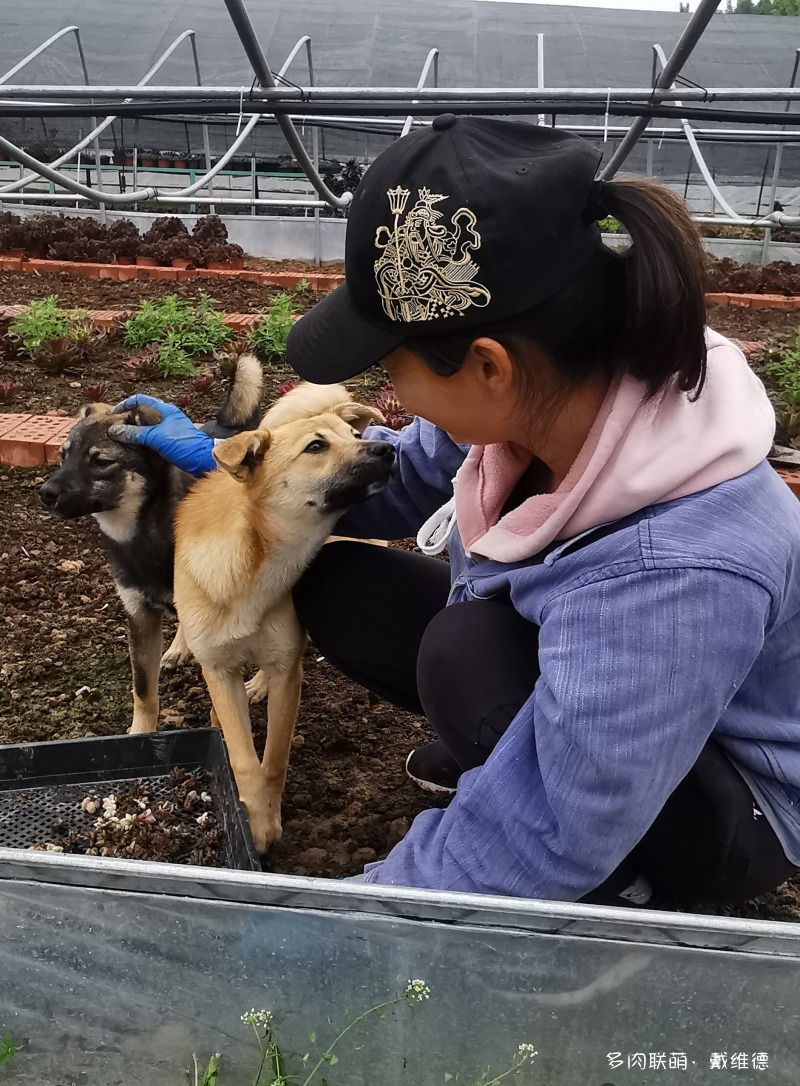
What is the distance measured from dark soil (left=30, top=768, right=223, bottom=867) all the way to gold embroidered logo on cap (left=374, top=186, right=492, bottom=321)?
1484mm

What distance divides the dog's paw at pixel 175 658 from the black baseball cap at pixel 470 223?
2.06 m

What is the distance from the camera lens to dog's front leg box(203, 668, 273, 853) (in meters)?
2.44

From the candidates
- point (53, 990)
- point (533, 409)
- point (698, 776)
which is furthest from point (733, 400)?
point (53, 990)

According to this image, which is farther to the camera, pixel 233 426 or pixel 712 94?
pixel 712 94

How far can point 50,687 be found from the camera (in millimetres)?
3033

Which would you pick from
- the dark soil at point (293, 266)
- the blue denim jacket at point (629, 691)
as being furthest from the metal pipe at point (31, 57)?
the blue denim jacket at point (629, 691)

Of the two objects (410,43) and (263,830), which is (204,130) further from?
(263,830)

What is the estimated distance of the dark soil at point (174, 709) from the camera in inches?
101

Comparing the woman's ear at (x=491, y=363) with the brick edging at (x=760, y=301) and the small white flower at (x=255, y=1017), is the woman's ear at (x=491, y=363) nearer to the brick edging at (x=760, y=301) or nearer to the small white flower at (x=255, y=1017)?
the small white flower at (x=255, y=1017)

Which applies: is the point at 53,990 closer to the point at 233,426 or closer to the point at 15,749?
the point at 15,749

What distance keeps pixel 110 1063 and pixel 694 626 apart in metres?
1.13

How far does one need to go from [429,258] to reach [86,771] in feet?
5.72

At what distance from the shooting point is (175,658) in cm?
333

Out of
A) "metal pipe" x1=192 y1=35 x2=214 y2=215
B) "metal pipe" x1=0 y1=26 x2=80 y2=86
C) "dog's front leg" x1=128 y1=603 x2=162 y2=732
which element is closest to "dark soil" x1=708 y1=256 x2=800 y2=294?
"metal pipe" x1=192 y1=35 x2=214 y2=215
